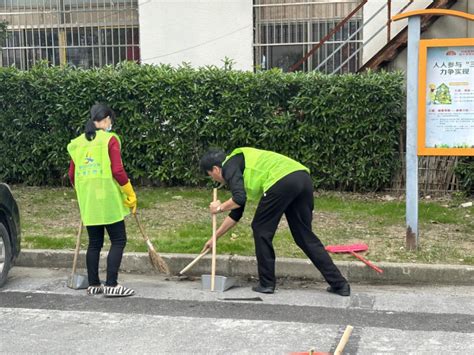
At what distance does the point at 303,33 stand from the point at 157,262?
7537 millimetres

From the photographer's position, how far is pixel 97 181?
18.5 ft

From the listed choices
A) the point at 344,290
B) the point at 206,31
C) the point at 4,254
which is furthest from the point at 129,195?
the point at 206,31

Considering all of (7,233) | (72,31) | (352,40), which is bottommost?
(7,233)

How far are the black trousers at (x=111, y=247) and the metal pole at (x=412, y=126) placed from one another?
9.69ft

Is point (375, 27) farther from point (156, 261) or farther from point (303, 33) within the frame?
point (156, 261)

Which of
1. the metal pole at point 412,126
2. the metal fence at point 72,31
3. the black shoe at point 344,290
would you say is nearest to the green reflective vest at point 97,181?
the black shoe at point 344,290

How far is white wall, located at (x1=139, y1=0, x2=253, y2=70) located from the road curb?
6.69m

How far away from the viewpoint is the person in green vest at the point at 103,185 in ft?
18.5

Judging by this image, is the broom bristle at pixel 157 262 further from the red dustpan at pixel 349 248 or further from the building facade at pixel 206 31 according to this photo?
the building facade at pixel 206 31

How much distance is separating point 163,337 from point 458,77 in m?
3.95

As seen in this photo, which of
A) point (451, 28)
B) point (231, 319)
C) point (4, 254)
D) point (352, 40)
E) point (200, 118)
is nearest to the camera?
point (231, 319)

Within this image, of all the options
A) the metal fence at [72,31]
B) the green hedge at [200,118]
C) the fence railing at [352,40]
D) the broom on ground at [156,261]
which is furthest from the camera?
the metal fence at [72,31]

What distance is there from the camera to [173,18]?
508 inches

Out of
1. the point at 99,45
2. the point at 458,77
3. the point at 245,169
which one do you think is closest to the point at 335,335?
the point at 245,169
